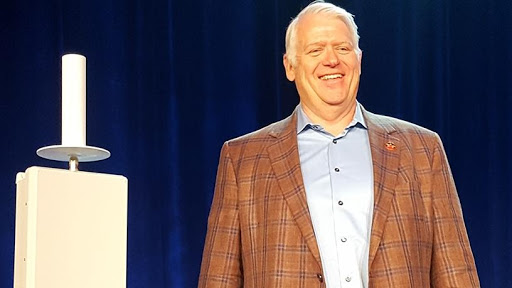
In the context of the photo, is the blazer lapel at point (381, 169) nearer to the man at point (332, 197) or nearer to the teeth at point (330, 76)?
the man at point (332, 197)

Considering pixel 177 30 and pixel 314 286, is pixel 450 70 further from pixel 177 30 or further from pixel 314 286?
pixel 314 286

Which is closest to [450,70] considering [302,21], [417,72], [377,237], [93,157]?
[417,72]

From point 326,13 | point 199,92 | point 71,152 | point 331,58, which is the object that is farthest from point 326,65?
point 199,92

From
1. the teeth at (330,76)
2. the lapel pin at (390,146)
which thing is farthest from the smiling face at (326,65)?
the lapel pin at (390,146)

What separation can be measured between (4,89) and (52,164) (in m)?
0.31

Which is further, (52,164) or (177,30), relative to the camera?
(177,30)

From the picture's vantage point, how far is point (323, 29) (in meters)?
1.89

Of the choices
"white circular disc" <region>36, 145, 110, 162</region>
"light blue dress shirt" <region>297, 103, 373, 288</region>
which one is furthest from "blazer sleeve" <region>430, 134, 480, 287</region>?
"white circular disc" <region>36, 145, 110, 162</region>

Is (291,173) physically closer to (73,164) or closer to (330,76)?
(330,76)

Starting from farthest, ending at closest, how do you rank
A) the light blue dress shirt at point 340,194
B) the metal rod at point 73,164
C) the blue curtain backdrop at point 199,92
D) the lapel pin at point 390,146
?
the blue curtain backdrop at point 199,92 < the lapel pin at point 390,146 < the light blue dress shirt at point 340,194 < the metal rod at point 73,164

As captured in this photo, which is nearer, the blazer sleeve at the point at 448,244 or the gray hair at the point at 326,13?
the blazer sleeve at the point at 448,244

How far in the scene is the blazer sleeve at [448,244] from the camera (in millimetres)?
1742

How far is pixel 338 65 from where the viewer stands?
1851 millimetres

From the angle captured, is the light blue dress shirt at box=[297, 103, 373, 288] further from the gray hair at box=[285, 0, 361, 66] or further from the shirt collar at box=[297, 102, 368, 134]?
the gray hair at box=[285, 0, 361, 66]
